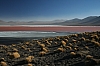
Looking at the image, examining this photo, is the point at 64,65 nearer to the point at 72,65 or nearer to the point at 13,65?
the point at 72,65

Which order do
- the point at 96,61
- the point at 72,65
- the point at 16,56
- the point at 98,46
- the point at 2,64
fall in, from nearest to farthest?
the point at 96,61 < the point at 72,65 < the point at 2,64 < the point at 16,56 < the point at 98,46

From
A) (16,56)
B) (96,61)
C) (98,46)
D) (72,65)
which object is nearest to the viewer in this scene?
(96,61)

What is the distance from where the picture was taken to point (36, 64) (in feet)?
50.4

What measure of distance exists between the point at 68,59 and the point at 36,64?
97.7 inches

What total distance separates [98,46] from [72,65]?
7.32m

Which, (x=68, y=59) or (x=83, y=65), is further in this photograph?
(x=68, y=59)

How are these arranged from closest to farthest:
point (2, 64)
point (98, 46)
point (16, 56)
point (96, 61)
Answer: point (96, 61)
point (2, 64)
point (16, 56)
point (98, 46)

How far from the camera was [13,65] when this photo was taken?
52.4ft

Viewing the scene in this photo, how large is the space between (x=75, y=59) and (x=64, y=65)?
155 centimetres

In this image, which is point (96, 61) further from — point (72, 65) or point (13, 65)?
point (13, 65)

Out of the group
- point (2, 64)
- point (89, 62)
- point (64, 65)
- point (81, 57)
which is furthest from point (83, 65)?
point (2, 64)

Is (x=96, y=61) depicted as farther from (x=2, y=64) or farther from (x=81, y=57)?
(x=2, y=64)

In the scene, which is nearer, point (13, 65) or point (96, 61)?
point (96, 61)

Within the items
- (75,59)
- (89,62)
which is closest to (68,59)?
(75,59)
